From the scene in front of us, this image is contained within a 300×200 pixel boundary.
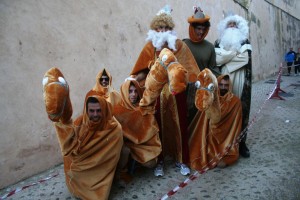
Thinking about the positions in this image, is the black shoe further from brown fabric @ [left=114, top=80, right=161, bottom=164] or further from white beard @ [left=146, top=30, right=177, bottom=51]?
white beard @ [left=146, top=30, right=177, bottom=51]

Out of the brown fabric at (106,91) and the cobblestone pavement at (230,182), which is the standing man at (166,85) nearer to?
the cobblestone pavement at (230,182)

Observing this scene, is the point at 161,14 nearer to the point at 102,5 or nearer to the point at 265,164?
the point at 102,5

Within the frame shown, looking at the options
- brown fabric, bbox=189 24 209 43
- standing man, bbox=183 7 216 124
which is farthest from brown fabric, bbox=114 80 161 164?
brown fabric, bbox=189 24 209 43

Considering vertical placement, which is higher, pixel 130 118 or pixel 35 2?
pixel 35 2

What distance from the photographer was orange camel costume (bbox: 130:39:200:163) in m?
3.38

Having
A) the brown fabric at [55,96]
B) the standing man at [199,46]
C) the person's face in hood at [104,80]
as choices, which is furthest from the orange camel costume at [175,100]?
the brown fabric at [55,96]

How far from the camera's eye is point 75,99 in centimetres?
443

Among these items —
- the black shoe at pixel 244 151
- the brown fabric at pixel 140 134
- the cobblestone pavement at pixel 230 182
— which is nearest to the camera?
the cobblestone pavement at pixel 230 182

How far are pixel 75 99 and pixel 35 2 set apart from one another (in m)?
1.54

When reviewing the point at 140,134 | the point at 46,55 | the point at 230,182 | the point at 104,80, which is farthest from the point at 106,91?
the point at 230,182

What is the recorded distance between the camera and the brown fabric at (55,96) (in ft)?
7.20

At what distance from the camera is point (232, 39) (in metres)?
3.69

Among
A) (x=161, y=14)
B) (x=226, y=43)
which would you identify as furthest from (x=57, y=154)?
(x=226, y=43)

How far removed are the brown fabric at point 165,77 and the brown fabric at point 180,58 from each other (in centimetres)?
53
